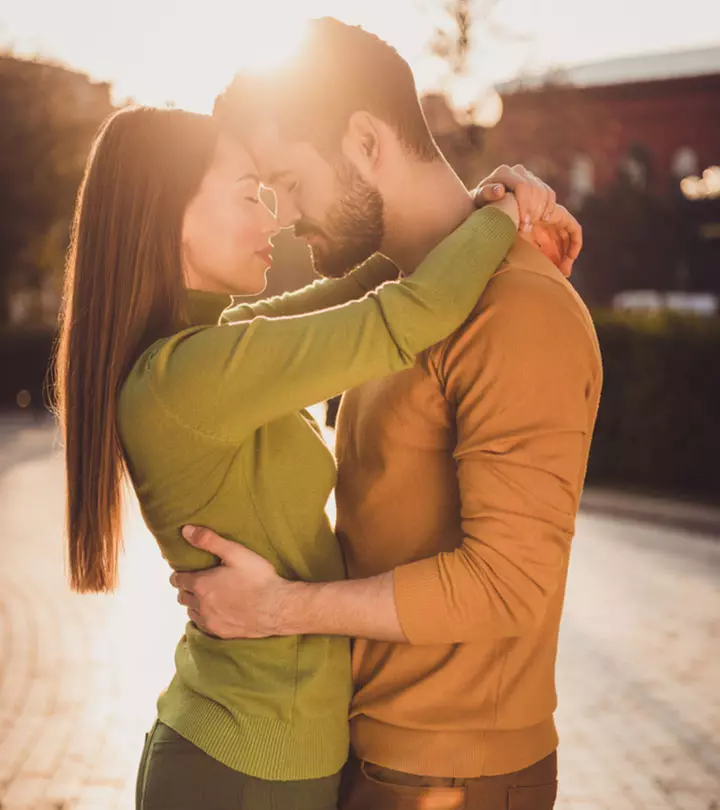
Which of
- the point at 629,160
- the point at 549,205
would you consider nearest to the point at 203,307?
the point at 549,205

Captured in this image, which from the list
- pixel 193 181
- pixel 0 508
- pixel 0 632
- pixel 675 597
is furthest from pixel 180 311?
pixel 0 508

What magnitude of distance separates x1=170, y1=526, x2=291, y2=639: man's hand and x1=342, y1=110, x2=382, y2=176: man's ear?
0.87m

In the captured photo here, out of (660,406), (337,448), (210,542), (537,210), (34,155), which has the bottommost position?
(660,406)

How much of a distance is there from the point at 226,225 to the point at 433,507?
740 mm

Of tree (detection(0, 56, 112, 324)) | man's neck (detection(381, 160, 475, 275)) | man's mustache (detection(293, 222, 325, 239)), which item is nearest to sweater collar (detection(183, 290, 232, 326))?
man's mustache (detection(293, 222, 325, 239))

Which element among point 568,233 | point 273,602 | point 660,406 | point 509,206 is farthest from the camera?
point 660,406

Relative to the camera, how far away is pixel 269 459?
2.02 metres

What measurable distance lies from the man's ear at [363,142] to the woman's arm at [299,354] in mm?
463

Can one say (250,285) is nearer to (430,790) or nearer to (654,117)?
(430,790)

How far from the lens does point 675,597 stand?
8.47 m

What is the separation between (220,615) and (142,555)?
822 cm

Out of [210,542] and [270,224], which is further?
[270,224]

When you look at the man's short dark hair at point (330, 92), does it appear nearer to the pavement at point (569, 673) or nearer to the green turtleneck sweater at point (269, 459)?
the green turtleneck sweater at point (269, 459)

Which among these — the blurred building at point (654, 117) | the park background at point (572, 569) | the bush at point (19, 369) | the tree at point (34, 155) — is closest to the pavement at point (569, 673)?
the park background at point (572, 569)
